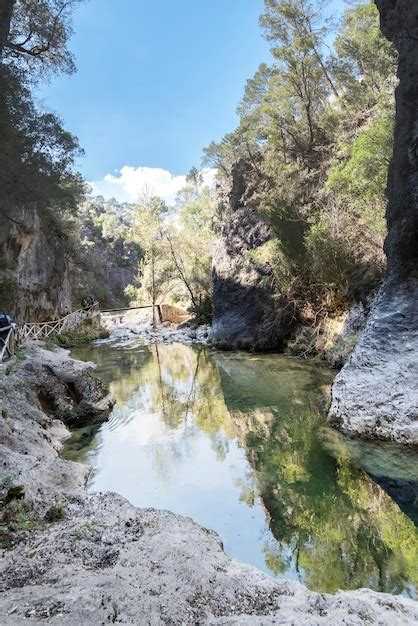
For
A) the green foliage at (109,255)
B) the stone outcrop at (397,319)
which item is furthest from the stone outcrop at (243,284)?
the green foliage at (109,255)

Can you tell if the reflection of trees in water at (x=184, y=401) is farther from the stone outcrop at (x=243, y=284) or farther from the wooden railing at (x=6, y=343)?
the wooden railing at (x=6, y=343)

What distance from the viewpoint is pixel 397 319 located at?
827cm

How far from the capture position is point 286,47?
20906mm

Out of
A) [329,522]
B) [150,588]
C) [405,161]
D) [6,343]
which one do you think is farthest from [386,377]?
[6,343]

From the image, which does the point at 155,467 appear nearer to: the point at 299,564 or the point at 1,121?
the point at 299,564

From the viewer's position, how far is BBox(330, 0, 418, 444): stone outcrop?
7.41 meters

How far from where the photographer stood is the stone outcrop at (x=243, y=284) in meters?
19.0

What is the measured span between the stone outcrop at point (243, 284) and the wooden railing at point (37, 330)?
8.72 m

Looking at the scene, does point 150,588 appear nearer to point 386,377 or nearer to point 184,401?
point 386,377

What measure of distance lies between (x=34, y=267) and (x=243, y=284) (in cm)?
1137

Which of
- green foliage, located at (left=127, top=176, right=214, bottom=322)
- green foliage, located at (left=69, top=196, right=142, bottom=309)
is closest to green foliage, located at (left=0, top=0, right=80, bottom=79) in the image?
green foliage, located at (left=127, top=176, right=214, bottom=322)

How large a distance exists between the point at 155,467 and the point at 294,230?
1216 centimetres

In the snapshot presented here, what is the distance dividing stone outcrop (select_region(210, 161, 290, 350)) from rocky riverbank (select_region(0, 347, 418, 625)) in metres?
13.9

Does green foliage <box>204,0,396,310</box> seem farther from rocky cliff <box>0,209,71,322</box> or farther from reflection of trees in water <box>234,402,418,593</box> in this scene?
rocky cliff <box>0,209,71,322</box>
